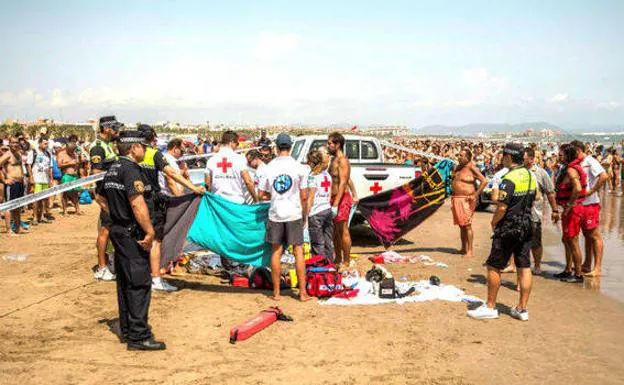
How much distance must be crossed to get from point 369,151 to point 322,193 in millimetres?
4690

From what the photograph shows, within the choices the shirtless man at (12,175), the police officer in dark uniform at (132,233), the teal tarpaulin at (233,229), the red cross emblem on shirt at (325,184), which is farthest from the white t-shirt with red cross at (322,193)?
the shirtless man at (12,175)

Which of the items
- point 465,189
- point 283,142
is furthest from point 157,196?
point 465,189

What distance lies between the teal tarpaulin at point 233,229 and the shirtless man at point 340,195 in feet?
5.22

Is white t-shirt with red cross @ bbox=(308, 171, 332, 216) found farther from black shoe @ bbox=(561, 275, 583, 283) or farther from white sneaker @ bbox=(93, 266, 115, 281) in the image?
black shoe @ bbox=(561, 275, 583, 283)

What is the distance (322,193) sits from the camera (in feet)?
27.8

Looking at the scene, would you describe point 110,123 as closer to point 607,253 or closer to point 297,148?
point 297,148

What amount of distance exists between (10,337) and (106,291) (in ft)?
6.00

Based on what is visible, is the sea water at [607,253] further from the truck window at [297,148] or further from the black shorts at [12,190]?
the black shorts at [12,190]

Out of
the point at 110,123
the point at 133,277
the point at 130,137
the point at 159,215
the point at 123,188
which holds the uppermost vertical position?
the point at 110,123

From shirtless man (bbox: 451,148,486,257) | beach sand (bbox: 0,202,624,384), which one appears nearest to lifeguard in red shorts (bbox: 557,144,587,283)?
beach sand (bbox: 0,202,624,384)

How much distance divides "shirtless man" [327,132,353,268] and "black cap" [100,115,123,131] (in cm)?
315

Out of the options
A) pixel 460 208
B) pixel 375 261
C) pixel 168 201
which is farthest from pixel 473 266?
pixel 168 201

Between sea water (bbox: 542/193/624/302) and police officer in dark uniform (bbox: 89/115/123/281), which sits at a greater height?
police officer in dark uniform (bbox: 89/115/123/281)

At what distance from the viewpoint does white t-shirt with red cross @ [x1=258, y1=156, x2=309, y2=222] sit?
710 centimetres
